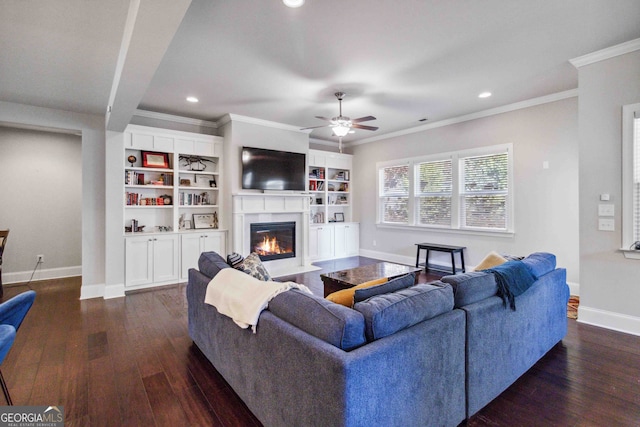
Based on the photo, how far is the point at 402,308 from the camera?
1.49 m

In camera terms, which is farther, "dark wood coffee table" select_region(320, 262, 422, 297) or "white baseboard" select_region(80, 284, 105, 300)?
"white baseboard" select_region(80, 284, 105, 300)

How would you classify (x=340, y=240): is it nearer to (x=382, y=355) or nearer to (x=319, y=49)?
(x=319, y=49)

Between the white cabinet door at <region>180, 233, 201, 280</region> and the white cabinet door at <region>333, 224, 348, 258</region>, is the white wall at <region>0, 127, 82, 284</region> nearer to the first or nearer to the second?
the white cabinet door at <region>180, 233, 201, 280</region>

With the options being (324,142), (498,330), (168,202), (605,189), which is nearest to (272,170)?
(168,202)

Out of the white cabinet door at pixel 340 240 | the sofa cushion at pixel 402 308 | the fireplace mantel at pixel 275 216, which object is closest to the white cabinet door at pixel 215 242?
the fireplace mantel at pixel 275 216

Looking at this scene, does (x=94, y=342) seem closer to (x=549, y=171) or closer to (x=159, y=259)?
(x=159, y=259)

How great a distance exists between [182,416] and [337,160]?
20.1ft

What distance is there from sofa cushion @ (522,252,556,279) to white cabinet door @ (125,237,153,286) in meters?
4.87

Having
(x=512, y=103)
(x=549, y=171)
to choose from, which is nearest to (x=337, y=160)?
(x=512, y=103)

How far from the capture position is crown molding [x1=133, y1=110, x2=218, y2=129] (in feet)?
16.2

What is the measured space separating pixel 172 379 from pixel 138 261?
2.89m

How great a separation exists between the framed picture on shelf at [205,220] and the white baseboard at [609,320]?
5423 millimetres

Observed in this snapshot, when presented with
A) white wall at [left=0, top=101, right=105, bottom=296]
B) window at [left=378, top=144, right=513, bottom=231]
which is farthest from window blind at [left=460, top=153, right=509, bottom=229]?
white wall at [left=0, top=101, right=105, bottom=296]

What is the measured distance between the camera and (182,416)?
1.87 m
